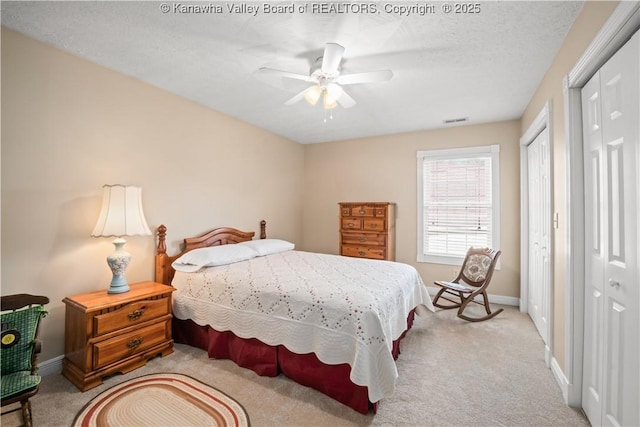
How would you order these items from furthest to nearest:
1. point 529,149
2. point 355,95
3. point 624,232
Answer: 1. point 529,149
2. point 355,95
3. point 624,232

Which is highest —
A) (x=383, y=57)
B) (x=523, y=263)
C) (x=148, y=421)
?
(x=383, y=57)

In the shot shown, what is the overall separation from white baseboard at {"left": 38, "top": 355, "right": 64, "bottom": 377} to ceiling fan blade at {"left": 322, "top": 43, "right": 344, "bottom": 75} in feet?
10.4

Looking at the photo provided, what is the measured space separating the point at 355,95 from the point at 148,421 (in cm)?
328

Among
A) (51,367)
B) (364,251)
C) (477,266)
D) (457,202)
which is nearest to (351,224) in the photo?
(364,251)

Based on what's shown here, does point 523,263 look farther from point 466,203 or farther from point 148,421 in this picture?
point 148,421

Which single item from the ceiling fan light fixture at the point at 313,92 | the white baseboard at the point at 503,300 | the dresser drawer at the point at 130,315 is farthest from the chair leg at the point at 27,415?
the white baseboard at the point at 503,300

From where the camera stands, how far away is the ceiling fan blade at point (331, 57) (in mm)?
1973

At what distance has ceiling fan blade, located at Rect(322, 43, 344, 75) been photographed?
6.47 ft

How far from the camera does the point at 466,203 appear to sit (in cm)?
425

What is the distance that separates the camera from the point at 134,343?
232cm

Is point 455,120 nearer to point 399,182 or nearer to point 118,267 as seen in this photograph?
point 399,182

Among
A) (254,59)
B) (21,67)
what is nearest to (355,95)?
(254,59)

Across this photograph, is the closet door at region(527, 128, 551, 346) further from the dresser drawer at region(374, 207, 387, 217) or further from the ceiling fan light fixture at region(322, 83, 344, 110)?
the ceiling fan light fixture at region(322, 83, 344, 110)

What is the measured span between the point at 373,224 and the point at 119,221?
3.24 meters
